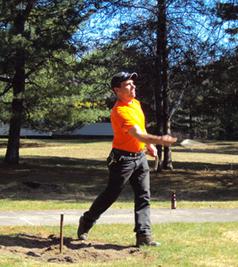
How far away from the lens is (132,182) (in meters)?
7.05

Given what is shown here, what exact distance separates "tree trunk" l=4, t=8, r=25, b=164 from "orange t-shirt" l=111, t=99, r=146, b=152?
11478 millimetres

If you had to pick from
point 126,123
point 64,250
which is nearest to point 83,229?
point 64,250

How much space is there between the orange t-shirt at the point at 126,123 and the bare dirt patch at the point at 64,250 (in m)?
1.21

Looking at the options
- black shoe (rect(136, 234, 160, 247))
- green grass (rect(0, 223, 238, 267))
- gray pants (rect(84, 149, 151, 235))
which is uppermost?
gray pants (rect(84, 149, 151, 235))

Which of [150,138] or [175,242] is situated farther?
[175,242]

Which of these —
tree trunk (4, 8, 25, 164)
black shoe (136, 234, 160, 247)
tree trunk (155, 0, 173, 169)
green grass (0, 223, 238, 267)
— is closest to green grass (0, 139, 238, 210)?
tree trunk (4, 8, 25, 164)

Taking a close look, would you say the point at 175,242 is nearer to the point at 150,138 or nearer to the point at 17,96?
the point at 150,138

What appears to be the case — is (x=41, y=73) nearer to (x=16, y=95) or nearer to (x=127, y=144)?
(x=16, y=95)

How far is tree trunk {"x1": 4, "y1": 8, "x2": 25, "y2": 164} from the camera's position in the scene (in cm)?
1875

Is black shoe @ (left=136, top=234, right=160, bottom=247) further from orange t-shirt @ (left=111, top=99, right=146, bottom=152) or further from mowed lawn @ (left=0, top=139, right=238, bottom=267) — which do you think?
orange t-shirt @ (left=111, top=99, right=146, bottom=152)

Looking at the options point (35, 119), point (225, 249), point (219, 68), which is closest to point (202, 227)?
point (225, 249)

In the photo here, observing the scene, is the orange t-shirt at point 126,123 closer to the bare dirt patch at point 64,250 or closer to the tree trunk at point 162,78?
the bare dirt patch at point 64,250

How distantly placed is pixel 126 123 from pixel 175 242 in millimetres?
1693

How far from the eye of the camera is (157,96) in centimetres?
2112
